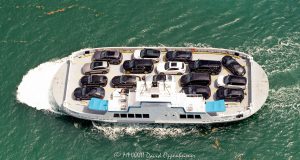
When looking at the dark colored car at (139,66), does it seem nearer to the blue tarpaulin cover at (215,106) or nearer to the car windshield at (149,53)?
the car windshield at (149,53)

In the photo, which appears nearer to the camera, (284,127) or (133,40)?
(284,127)

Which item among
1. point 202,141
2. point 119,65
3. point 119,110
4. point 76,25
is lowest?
point 202,141

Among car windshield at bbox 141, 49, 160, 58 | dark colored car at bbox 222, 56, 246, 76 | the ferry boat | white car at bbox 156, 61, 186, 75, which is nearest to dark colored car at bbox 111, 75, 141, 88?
the ferry boat

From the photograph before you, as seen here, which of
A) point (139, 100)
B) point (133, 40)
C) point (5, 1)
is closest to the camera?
point (139, 100)

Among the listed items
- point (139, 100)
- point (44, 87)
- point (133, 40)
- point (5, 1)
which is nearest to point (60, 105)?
point (44, 87)

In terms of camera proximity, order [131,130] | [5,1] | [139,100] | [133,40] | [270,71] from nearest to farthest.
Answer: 1. [139,100]
2. [131,130]
3. [270,71]
4. [133,40]
5. [5,1]

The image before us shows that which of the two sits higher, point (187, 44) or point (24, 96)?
point (187, 44)

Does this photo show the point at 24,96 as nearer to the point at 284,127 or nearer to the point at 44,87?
the point at 44,87
